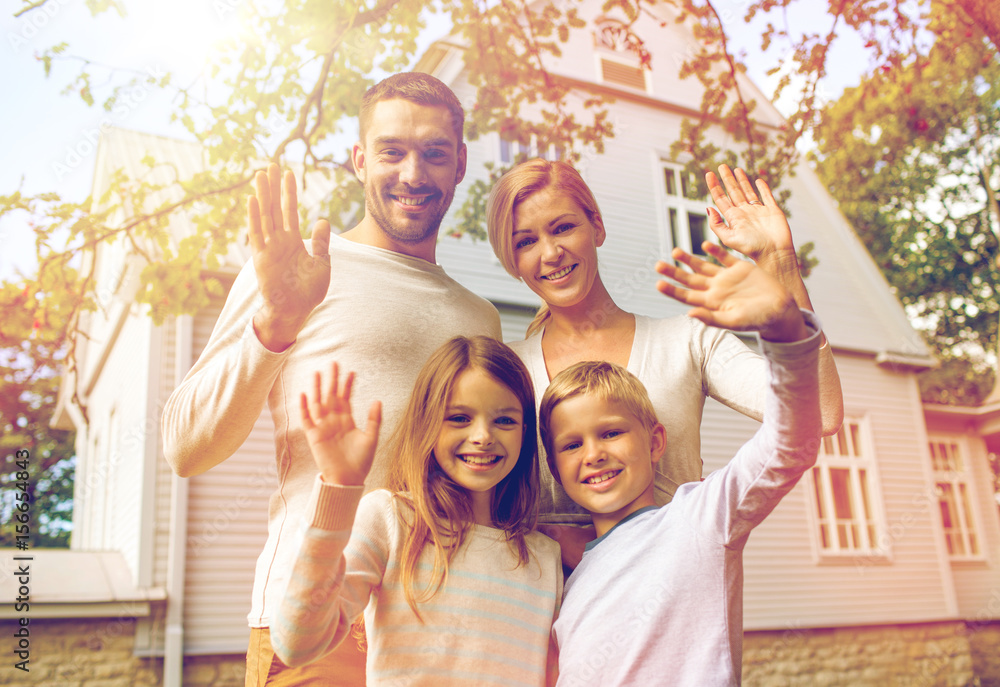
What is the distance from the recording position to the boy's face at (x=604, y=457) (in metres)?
1.73

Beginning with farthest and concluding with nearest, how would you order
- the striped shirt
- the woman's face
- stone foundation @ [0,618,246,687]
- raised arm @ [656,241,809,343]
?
stone foundation @ [0,618,246,687] → the woman's face → the striped shirt → raised arm @ [656,241,809,343]

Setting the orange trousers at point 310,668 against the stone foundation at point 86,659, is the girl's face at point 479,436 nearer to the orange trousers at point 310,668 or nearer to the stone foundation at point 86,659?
the orange trousers at point 310,668

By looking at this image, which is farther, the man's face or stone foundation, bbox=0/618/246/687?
stone foundation, bbox=0/618/246/687

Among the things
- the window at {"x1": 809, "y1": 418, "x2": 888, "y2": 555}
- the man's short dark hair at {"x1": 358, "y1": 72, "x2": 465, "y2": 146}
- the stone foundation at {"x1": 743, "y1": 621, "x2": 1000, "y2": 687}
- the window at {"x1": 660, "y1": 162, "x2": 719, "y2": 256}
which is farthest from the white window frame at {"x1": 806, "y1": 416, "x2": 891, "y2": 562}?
the man's short dark hair at {"x1": 358, "y1": 72, "x2": 465, "y2": 146}

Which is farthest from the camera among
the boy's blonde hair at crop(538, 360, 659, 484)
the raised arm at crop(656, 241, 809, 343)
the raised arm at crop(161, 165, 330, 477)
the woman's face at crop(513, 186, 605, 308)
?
the woman's face at crop(513, 186, 605, 308)

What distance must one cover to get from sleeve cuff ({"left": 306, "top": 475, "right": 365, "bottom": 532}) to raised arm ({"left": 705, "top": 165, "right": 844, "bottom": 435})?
95cm

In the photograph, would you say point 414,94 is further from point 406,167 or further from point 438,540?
point 438,540

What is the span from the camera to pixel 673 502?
1.66 meters

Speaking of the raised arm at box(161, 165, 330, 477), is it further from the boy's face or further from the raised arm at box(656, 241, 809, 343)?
the raised arm at box(656, 241, 809, 343)

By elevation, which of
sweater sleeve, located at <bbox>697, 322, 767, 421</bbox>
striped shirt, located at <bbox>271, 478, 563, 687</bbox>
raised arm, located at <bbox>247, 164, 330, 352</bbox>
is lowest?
striped shirt, located at <bbox>271, 478, 563, 687</bbox>

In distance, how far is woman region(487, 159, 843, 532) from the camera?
1814 millimetres

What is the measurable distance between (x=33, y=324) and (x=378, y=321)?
130 inches

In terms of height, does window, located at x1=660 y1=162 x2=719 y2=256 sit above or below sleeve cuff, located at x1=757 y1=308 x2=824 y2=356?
above

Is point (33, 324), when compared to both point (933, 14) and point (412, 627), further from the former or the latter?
point (933, 14)
